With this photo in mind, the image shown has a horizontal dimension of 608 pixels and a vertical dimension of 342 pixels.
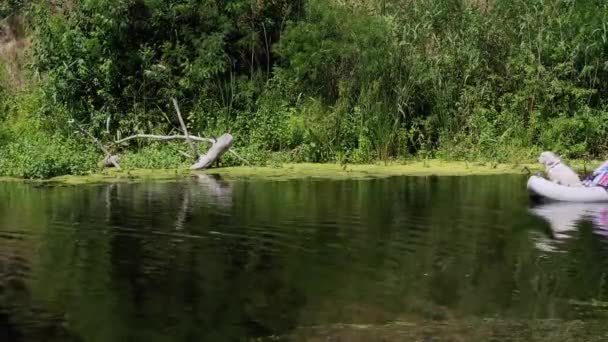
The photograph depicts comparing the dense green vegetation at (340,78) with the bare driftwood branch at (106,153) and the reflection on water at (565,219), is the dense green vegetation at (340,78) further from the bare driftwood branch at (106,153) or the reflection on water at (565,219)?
the reflection on water at (565,219)

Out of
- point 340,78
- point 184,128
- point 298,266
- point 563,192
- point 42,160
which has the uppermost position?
point 340,78

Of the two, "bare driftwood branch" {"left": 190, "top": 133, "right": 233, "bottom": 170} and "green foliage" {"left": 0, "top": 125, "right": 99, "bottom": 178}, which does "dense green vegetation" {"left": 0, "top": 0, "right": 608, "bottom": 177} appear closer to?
"bare driftwood branch" {"left": 190, "top": 133, "right": 233, "bottom": 170}

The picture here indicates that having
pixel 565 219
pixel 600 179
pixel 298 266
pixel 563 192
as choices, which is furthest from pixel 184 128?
pixel 298 266

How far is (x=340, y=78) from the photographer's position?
66.1ft

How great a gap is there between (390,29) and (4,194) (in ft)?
29.1

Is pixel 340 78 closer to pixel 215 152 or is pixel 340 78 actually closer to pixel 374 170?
pixel 374 170

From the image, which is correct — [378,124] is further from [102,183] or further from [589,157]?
[102,183]

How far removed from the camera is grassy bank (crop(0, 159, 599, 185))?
16.5 m

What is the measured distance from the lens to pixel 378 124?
→ 19297 millimetres

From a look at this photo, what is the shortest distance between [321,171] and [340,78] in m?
3.20

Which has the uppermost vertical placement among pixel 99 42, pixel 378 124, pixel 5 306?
pixel 99 42

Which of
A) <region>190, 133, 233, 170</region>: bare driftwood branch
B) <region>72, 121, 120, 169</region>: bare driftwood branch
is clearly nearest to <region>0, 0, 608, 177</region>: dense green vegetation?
<region>72, 121, 120, 169</region>: bare driftwood branch

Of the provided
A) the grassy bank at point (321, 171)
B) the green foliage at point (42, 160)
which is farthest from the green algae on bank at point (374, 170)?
the green foliage at point (42, 160)

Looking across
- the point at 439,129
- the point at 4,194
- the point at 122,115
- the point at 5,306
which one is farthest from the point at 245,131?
the point at 5,306
